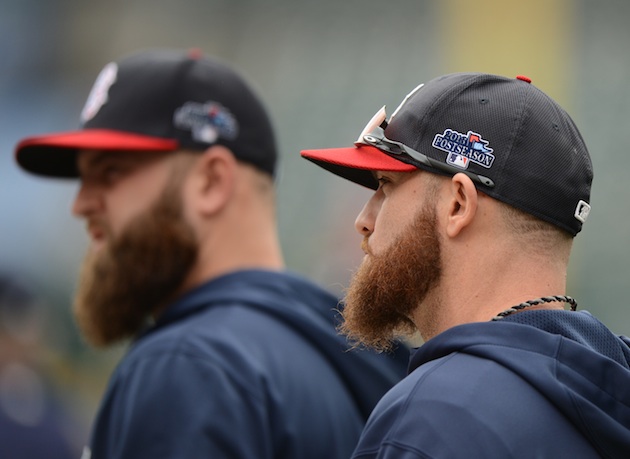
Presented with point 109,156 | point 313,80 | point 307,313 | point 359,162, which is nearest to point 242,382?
point 307,313

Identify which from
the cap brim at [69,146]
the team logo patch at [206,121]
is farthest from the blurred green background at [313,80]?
the team logo patch at [206,121]

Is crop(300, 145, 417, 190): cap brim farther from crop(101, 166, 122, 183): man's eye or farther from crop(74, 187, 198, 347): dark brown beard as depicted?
crop(101, 166, 122, 183): man's eye

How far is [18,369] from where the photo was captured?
3789mm

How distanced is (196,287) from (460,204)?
43.6 inches

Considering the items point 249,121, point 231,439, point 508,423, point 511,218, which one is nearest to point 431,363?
point 508,423

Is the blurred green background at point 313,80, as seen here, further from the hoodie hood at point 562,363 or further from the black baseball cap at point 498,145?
the hoodie hood at point 562,363

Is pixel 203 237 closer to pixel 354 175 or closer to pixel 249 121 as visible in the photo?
pixel 249 121

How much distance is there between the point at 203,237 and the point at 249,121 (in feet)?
1.24

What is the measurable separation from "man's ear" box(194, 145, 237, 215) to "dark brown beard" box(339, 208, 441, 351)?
0.94 metres

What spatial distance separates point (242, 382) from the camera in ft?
6.48

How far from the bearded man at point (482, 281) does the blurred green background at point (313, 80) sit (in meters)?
4.62

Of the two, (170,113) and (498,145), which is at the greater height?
(498,145)

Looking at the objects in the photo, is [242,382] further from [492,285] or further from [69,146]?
[69,146]

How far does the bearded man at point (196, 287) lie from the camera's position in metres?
1.95
